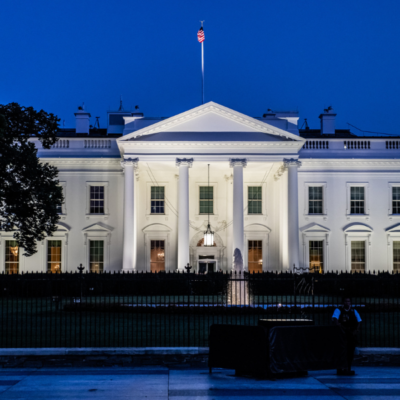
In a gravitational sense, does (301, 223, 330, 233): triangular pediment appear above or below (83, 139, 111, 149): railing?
below

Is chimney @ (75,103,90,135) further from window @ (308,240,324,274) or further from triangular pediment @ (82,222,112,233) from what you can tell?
window @ (308,240,324,274)

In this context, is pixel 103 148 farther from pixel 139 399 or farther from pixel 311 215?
pixel 139 399

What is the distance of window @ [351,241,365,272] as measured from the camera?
43.9 metres

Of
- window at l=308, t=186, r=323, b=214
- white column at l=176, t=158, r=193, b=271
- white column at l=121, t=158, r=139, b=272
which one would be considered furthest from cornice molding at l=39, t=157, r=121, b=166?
window at l=308, t=186, r=323, b=214

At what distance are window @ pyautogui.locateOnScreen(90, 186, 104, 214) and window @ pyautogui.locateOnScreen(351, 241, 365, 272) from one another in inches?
727

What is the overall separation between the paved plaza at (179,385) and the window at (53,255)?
103 ft

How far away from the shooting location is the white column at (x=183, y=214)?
38.8 m

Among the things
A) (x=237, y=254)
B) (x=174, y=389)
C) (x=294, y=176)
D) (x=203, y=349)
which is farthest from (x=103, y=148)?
(x=174, y=389)

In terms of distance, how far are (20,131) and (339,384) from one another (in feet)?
74.4

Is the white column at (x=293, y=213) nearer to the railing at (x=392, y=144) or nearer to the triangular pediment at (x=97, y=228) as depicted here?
the railing at (x=392, y=144)

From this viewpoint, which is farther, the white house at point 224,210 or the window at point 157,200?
the window at point 157,200

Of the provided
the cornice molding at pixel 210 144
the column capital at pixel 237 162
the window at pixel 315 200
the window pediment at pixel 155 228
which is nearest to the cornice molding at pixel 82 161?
the cornice molding at pixel 210 144

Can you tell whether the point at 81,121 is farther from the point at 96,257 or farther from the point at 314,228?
the point at 314,228

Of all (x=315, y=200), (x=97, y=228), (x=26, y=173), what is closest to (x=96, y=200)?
(x=97, y=228)
